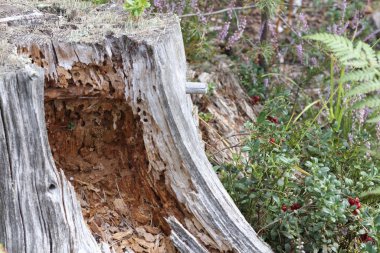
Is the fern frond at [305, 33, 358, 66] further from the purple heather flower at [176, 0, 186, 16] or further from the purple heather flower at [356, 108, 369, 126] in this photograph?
the purple heather flower at [176, 0, 186, 16]

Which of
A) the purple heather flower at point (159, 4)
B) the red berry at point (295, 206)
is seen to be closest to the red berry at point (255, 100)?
the purple heather flower at point (159, 4)

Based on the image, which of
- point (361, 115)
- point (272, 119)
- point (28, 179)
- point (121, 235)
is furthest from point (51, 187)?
point (361, 115)

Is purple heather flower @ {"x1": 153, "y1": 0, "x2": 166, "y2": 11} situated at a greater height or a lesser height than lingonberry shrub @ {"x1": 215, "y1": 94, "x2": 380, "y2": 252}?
greater

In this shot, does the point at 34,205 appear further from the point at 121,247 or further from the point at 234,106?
the point at 234,106

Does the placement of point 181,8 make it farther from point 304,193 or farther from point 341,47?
point 341,47

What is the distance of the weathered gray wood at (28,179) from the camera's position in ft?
9.32

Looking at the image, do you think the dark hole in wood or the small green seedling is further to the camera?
the small green seedling

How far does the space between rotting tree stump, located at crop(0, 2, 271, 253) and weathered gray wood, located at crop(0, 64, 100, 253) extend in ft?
0.10

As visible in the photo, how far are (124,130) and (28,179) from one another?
743 mm

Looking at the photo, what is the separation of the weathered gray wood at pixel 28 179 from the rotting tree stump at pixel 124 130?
0.03 metres

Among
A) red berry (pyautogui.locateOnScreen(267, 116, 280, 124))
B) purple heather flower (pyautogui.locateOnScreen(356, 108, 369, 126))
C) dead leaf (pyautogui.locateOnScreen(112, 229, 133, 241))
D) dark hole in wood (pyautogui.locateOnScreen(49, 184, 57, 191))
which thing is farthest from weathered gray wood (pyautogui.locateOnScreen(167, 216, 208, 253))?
purple heather flower (pyautogui.locateOnScreen(356, 108, 369, 126))

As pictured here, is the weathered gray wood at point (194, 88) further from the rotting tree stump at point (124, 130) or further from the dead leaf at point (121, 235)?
the dead leaf at point (121, 235)

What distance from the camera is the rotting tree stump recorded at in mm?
3277

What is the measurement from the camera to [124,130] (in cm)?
352
